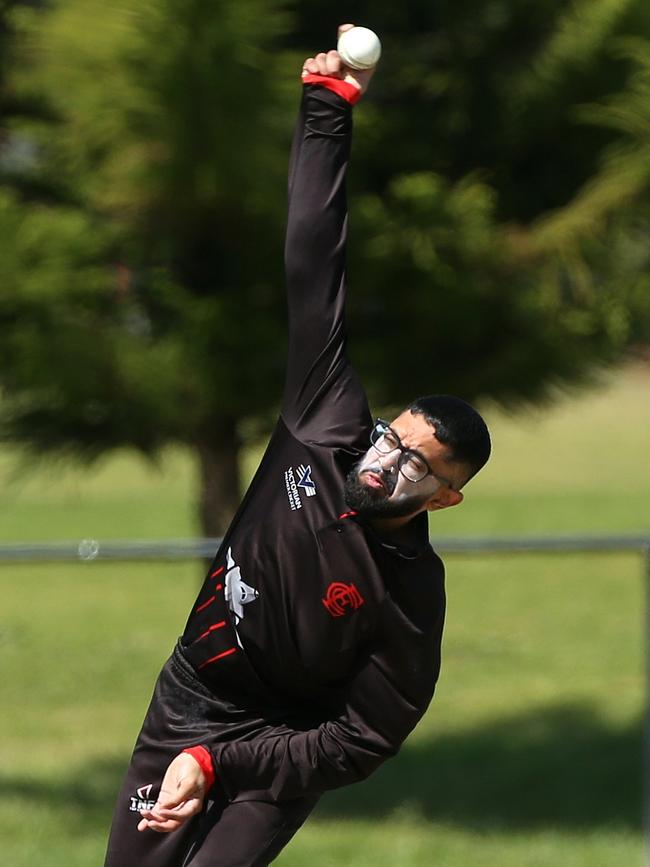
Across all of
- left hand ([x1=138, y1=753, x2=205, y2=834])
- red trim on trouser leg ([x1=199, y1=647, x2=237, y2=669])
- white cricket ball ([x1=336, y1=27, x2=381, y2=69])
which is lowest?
left hand ([x1=138, y1=753, x2=205, y2=834])

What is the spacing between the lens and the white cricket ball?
3809mm

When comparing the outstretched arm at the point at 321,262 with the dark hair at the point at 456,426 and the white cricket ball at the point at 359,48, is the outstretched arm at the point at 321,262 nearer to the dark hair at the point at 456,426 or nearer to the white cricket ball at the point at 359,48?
the white cricket ball at the point at 359,48

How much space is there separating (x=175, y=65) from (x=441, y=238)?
5.04 ft

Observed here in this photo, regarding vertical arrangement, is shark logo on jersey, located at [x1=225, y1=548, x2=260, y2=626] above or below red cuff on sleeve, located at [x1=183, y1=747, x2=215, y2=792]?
above

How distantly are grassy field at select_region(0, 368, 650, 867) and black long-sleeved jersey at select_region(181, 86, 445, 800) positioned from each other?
348cm

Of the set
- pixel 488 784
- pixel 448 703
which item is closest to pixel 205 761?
pixel 488 784

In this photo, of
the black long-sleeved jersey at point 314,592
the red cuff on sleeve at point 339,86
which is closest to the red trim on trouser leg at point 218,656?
the black long-sleeved jersey at point 314,592

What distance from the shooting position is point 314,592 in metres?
3.68

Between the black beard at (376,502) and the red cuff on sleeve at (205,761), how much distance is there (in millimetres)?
696

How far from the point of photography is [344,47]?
12.6ft

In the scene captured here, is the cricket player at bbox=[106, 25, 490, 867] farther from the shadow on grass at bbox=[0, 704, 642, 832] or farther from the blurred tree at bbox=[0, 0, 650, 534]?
the shadow on grass at bbox=[0, 704, 642, 832]

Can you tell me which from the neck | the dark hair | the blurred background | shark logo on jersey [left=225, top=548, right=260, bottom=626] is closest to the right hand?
the dark hair

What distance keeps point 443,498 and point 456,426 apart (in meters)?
0.19

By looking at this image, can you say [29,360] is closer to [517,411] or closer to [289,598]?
[517,411]
